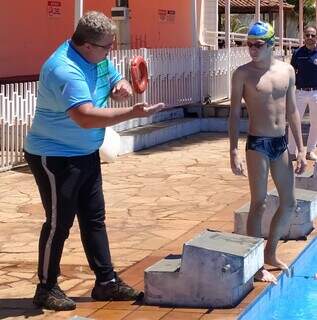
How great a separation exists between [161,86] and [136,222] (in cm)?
724

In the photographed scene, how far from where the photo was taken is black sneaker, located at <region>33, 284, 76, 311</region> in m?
5.42

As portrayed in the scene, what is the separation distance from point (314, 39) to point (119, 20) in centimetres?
486

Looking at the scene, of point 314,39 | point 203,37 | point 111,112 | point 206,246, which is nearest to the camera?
point 111,112

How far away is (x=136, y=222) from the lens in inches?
324

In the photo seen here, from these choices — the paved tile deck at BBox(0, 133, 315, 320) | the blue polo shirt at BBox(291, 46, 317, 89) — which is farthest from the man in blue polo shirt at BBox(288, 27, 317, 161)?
the paved tile deck at BBox(0, 133, 315, 320)

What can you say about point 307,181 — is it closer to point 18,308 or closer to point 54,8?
point 18,308

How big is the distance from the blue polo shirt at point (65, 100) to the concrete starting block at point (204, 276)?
92cm

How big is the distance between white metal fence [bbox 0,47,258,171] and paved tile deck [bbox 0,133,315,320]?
51cm

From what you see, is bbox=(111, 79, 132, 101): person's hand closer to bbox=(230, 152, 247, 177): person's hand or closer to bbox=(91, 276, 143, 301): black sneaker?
bbox=(230, 152, 247, 177): person's hand

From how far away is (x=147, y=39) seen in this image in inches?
798

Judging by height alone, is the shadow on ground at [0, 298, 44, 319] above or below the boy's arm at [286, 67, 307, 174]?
below

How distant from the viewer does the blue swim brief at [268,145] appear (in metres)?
5.98

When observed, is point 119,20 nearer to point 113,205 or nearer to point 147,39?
point 147,39

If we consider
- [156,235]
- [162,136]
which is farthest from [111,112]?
[162,136]
